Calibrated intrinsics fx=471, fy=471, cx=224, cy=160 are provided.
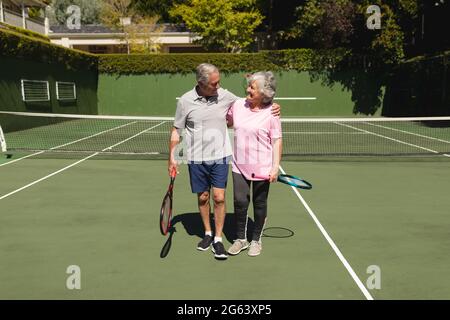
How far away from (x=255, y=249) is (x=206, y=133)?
1.37 m

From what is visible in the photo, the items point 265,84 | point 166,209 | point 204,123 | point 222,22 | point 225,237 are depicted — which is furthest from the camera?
point 222,22

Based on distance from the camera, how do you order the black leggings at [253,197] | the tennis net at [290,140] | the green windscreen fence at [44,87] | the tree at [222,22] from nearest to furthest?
the black leggings at [253,197] → the tennis net at [290,140] → the green windscreen fence at [44,87] → the tree at [222,22]

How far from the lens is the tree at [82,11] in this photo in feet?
210

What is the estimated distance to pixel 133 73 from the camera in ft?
103

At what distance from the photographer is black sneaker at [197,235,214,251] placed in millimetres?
5254

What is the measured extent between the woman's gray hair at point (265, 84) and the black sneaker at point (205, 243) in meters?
1.70

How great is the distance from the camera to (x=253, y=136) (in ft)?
15.4

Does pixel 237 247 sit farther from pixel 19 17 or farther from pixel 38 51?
pixel 19 17

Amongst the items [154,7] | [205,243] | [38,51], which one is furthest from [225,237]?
[154,7]

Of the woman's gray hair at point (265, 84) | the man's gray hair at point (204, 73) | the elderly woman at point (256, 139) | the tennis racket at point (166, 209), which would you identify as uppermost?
the man's gray hair at point (204, 73)

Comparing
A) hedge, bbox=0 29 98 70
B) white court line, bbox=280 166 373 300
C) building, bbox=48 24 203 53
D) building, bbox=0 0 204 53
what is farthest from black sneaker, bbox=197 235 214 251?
building, bbox=48 24 203 53

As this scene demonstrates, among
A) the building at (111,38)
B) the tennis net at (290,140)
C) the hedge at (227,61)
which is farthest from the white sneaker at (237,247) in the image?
the building at (111,38)

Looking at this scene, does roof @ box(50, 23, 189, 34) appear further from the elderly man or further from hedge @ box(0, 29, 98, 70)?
the elderly man

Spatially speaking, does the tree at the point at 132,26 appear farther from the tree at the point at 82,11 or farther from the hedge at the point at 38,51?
the hedge at the point at 38,51
